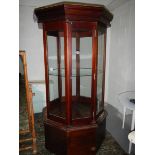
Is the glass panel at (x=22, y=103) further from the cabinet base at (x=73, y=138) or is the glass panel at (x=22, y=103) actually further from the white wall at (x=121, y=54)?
the white wall at (x=121, y=54)

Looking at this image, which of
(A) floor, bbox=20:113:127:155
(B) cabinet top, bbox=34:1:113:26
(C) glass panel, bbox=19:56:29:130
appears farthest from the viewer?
(A) floor, bbox=20:113:127:155

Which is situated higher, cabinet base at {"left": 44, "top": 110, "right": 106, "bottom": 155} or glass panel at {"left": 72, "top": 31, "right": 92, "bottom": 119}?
glass panel at {"left": 72, "top": 31, "right": 92, "bottom": 119}

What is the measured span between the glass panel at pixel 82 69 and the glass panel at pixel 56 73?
0.52 feet

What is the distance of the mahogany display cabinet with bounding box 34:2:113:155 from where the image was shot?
1.38 m

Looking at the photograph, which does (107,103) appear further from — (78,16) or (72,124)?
(78,16)

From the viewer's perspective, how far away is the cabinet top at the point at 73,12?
50.9 inches

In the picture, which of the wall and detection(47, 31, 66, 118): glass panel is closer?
detection(47, 31, 66, 118): glass panel

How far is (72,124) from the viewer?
1.57 metres

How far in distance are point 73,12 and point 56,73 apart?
769mm

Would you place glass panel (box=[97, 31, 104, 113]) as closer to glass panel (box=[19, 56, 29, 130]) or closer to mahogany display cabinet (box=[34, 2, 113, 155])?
mahogany display cabinet (box=[34, 2, 113, 155])

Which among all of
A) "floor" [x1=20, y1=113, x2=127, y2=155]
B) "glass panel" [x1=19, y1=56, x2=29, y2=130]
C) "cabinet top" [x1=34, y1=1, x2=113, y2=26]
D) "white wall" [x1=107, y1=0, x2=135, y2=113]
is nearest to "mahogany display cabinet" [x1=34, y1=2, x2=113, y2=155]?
"cabinet top" [x1=34, y1=1, x2=113, y2=26]

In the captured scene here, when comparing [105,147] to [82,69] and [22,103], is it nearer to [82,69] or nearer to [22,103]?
[82,69]

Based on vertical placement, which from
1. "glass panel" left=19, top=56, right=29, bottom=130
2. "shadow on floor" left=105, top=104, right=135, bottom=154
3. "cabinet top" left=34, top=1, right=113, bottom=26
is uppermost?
"cabinet top" left=34, top=1, right=113, bottom=26
